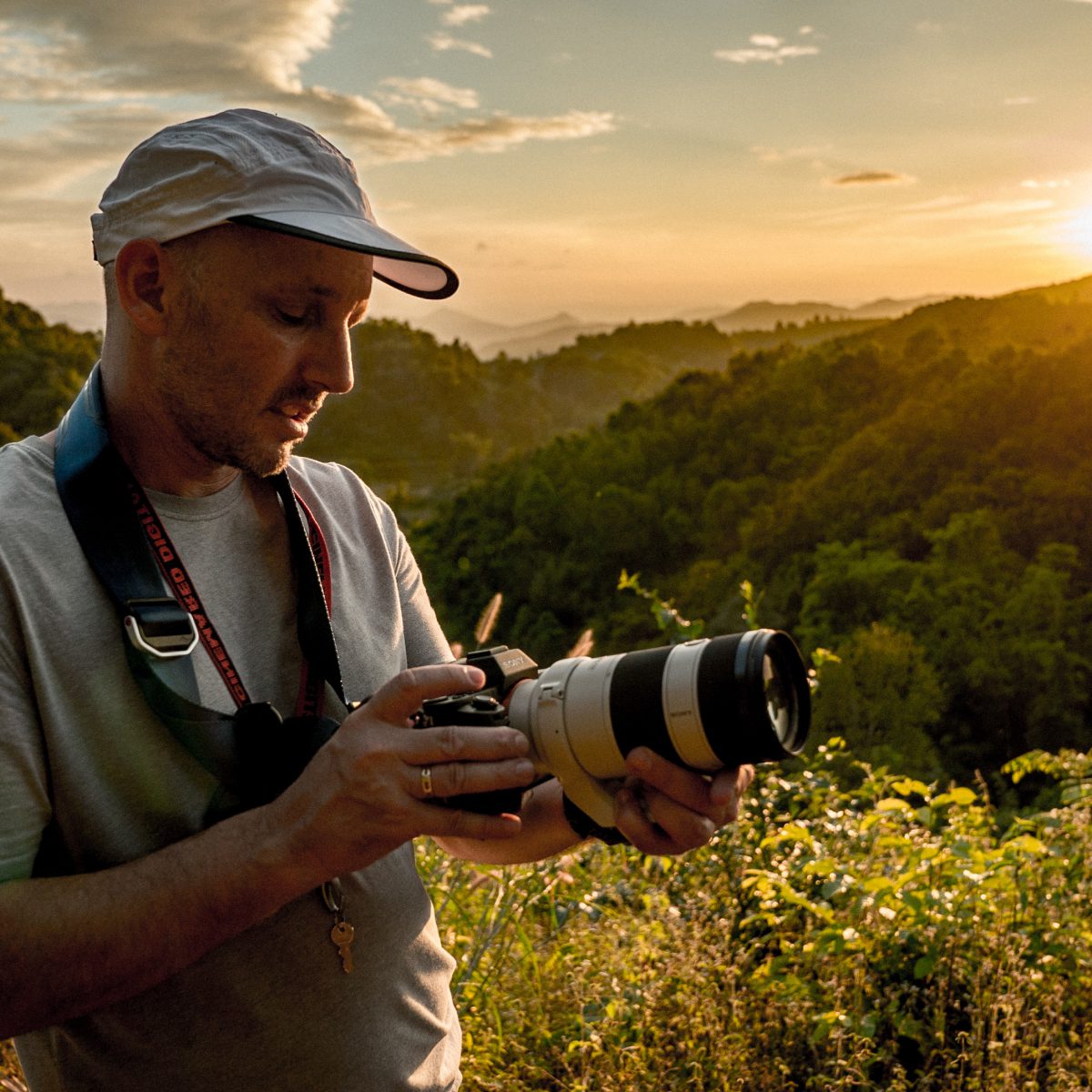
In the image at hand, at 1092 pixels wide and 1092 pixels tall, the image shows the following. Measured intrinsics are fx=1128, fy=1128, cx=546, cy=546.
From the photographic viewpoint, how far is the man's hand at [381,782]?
1.38m

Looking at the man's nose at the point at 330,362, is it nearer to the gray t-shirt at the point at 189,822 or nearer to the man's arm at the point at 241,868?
the gray t-shirt at the point at 189,822

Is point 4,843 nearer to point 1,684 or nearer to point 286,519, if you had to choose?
point 1,684

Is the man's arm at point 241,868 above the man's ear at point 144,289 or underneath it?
underneath

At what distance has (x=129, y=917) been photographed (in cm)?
134

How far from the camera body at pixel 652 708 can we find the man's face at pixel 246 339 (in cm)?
47

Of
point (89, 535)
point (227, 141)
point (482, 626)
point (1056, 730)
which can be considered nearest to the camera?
point (89, 535)

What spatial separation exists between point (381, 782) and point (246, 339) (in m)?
0.67

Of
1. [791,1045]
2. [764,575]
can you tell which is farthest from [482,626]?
[764,575]

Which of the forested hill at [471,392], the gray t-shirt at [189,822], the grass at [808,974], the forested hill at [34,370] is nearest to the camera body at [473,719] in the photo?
the gray t-shirt at [189,822]

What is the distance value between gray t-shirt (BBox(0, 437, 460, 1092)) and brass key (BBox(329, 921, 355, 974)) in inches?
0.5

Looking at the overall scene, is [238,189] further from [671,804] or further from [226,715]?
[671,804]

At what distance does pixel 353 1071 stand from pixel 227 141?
4.27 feet

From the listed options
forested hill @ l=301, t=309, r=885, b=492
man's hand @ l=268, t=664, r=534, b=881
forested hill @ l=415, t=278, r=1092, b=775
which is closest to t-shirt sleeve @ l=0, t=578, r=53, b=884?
man's hand @ l=268, t=664, r=534, b=881

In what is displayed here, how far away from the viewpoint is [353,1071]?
155 cm
